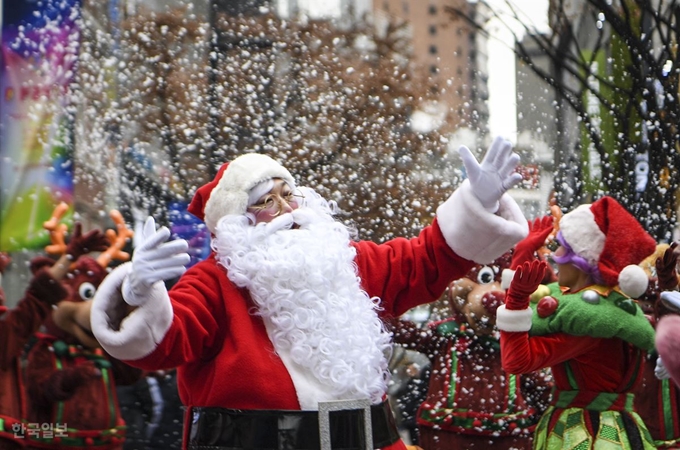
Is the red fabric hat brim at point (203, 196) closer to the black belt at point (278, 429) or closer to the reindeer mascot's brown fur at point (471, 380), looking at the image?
the black belt at point (278, 429)

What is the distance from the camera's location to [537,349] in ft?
14.1

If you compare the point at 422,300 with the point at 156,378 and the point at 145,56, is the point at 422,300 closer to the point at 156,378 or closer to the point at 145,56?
the point at 156,378

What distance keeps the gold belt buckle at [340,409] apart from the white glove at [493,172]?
792 millimetres

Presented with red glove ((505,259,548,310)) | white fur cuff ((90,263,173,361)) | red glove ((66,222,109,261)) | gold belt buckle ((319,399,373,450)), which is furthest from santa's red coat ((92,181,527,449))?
red glove ((66,222,109,261))

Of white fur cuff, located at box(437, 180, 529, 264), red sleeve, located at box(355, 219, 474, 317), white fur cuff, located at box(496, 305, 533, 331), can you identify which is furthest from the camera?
white fur cuff, located at box(496, 305, 533, 331)

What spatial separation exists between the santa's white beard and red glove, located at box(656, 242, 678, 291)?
1570 millimetres

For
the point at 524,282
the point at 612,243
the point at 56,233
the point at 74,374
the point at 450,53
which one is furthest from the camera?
the point at 450,53

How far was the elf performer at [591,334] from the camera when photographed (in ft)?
14.1

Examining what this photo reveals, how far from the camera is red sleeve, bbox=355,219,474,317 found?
3609 mm

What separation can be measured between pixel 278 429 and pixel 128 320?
0.61m

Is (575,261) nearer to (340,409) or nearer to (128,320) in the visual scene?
(340,409)

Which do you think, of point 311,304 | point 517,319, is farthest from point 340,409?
point 517,319

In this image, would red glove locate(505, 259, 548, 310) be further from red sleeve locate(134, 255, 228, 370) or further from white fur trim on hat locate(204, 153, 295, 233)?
red sleeve locate(134, 255, 228, 370)

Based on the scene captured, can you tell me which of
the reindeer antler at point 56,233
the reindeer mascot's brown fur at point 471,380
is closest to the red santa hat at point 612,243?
the reindeer mascot's brown fur at point 471,380
